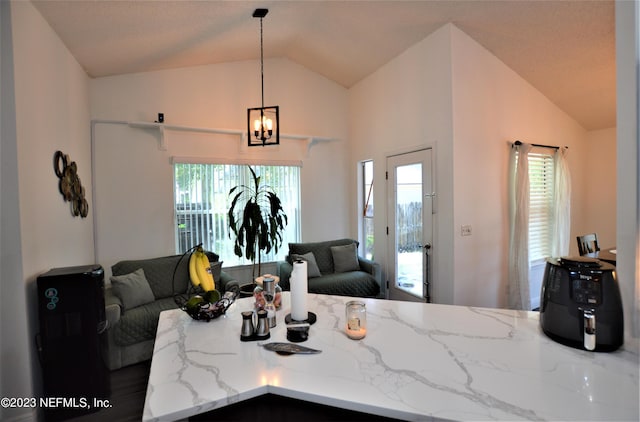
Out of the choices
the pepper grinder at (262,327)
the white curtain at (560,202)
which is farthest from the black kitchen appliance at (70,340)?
the white curtain at (560,202)

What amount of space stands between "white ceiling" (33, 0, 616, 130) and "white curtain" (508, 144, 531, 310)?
1008mm

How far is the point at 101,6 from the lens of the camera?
7.21 ft

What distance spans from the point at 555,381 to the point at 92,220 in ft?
13.5

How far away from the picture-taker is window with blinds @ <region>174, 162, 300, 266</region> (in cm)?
390

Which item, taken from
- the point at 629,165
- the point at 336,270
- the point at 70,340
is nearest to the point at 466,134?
the point at 629,165

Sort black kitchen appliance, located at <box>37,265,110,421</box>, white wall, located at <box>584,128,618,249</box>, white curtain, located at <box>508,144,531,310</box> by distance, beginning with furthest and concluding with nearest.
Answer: white wall, located at <box>584,128,618,249</box>, white curtain, located at <box>508,144,531,310</box>, black kitchen appliance, located at <box>37,265,110,421</box>

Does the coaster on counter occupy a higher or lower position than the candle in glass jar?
lower

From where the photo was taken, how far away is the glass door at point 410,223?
341cm

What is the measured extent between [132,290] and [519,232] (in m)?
3.98

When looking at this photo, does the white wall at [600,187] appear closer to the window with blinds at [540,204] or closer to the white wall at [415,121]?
the window with blinds at [540,204]

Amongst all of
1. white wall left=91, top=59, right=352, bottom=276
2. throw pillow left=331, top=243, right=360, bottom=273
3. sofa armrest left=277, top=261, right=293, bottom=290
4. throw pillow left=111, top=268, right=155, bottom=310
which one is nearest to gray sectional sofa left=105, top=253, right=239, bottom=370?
throw pillow left=111, top=268, right=155, bottom=310

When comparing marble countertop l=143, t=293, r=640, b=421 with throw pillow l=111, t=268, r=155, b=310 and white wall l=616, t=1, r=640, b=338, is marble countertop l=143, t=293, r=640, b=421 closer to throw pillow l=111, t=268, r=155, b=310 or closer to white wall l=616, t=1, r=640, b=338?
white wall l=616, t=1, r=640, b=338

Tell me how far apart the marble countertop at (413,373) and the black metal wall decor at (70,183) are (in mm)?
1905

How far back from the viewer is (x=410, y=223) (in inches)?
144
